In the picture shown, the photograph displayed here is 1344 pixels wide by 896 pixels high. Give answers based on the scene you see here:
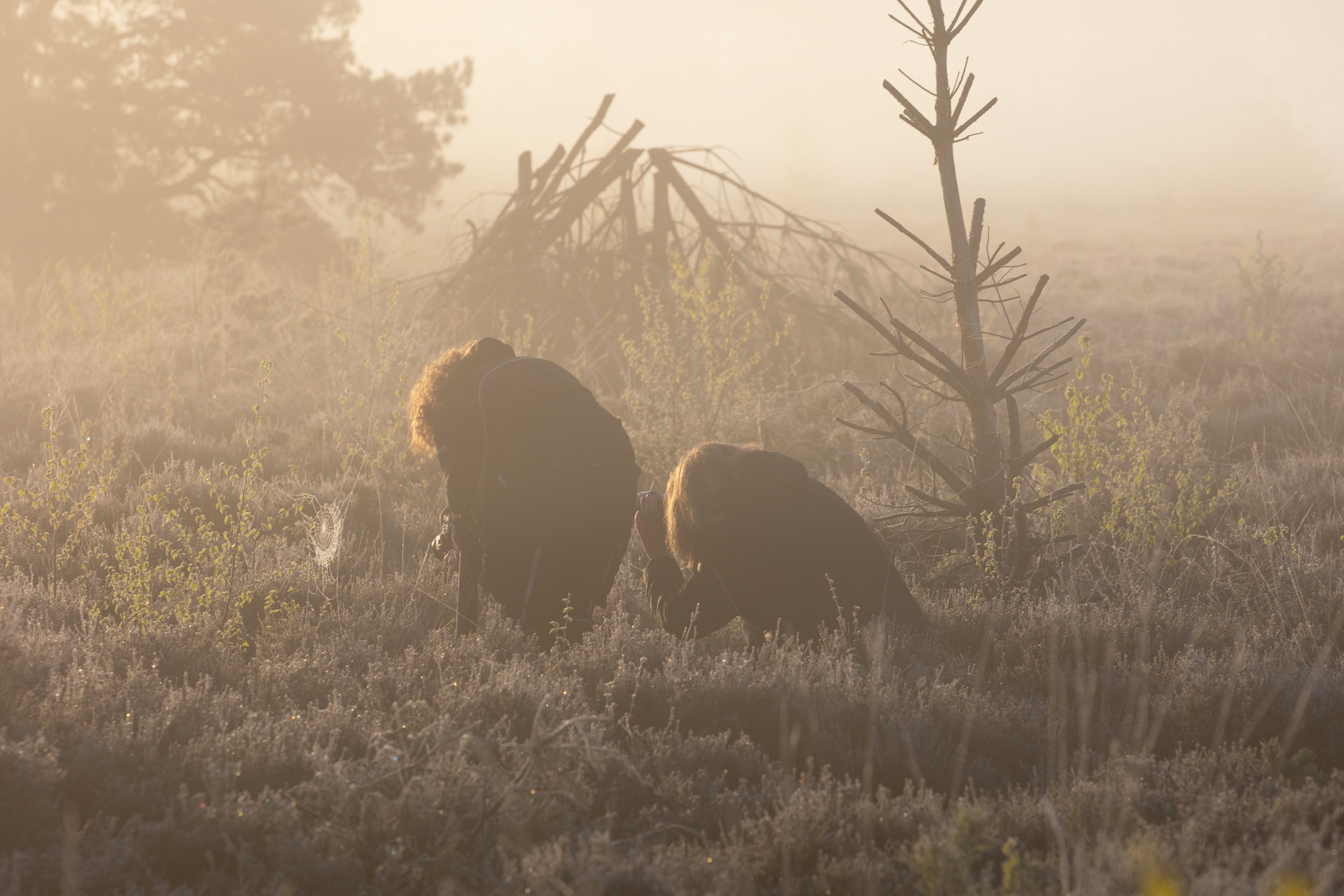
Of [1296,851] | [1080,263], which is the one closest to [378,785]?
[1296,851]

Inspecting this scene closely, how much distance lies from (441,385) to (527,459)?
54 cm

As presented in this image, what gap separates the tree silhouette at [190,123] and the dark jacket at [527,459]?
32.4 ft

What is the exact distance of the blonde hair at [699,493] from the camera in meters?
3.31

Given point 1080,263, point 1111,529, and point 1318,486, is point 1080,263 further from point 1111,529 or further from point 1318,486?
point 1111,529

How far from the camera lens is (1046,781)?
8.09 feet

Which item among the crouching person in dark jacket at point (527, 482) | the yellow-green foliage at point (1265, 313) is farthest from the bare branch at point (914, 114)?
the yellow-green foliage at point (1265, 313)

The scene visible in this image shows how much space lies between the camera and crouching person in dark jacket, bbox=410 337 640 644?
147 inches

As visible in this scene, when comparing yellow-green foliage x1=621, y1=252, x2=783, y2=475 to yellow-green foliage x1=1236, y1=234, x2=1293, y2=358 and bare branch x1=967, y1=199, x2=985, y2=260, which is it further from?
yellow-green foliage x1=1236, y1=234, x2=1293, y2=358

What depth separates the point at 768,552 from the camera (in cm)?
331

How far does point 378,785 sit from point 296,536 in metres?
2.66

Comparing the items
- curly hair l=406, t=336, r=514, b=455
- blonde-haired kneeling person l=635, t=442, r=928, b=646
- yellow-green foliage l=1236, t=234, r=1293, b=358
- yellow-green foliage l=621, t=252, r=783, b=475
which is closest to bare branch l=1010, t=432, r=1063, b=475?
blonde-haired kneeling person l=635, t=442, r=928, b=646

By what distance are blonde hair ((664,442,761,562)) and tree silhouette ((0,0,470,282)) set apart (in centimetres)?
1069

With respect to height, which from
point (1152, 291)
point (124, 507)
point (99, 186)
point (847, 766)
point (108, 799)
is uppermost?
point (99, 186)

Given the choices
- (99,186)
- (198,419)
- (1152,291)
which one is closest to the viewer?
(198,419)
